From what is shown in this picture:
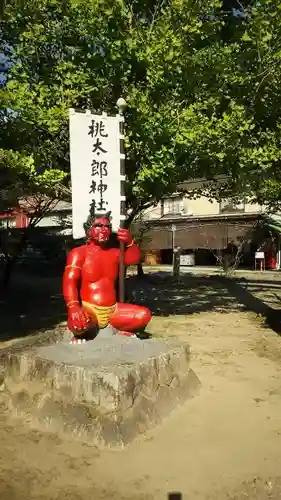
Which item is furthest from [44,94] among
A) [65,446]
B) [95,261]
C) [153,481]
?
[153,481]

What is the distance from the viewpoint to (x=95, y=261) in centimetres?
514

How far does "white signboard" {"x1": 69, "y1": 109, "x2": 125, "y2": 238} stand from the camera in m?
5.56

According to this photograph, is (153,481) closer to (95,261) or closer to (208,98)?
(95,261)

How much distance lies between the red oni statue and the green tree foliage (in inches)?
88.1

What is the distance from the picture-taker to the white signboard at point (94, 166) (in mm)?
5562

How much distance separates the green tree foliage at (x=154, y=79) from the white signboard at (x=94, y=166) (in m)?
1.32

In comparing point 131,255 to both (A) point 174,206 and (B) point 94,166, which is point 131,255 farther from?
(A) point 174,206

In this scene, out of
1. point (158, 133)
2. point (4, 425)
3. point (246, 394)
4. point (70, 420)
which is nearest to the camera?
point (70, 420)

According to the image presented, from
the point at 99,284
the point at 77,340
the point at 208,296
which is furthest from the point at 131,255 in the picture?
the point at 208,296

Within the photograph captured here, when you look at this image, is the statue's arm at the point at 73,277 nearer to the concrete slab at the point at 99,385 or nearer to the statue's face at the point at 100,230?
the statue's face at the point at 100,230

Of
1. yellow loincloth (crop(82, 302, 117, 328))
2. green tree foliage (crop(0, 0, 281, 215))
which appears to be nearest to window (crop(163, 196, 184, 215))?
green tree foliage (crop(0, 0, 281, 215))

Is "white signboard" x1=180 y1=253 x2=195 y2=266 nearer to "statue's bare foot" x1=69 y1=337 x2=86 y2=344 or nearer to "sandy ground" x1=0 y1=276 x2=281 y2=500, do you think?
"sandy ground" x1=0 y1=276 x2=281 y2=500

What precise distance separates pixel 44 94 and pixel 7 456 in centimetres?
540

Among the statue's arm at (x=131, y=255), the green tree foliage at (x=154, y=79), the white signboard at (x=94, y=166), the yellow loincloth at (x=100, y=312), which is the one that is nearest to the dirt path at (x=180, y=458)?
the yellow loincloth at (x=100, y=312)
